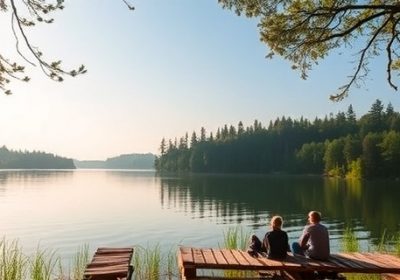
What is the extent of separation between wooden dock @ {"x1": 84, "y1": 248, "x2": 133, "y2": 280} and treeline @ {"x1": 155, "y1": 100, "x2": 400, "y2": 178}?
113 metres

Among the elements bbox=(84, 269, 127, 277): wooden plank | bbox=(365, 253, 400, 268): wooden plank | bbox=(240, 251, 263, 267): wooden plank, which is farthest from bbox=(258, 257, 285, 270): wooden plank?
bbox=(84, 269, 127, 277): wooden plank

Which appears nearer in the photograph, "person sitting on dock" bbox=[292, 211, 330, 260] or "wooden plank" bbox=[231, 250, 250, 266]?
"wooden plank" bbox=[231, 250, 250, 266]

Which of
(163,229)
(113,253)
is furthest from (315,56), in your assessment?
(163,229)

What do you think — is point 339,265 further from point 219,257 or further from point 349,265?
point 219,257

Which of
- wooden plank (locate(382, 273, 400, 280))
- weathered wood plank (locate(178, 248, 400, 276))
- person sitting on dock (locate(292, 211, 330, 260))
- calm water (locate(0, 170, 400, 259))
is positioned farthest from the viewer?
calm water (locate(0, 170, 400, 259))

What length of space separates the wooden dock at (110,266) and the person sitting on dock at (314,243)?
4.37 metres

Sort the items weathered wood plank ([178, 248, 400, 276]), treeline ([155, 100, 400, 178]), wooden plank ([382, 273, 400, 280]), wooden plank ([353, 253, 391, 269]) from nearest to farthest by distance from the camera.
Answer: weathered wood plank ([178, 248, 400, 276])
wooden plank ([353, 253, 391, 269])
wooden plank ([382, 273, 400, 280])
treeline ([155, 100, 400, 178])

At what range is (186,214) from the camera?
153 feet

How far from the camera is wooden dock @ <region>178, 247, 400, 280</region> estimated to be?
1018 cm

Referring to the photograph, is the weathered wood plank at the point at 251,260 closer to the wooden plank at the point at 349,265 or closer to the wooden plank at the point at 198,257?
the wooden plank at the point at 198,257

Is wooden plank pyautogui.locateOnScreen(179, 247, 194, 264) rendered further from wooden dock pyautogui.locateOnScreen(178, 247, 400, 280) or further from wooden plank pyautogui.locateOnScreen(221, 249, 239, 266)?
wooden plank pyautogui.locateOnScreen(221, 249, 239, 266)

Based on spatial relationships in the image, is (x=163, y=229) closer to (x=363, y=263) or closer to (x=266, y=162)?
(x=363, y=263)

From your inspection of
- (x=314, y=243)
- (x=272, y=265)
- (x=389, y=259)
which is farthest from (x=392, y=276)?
(x=272, y=265)

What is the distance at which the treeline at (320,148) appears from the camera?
120m
